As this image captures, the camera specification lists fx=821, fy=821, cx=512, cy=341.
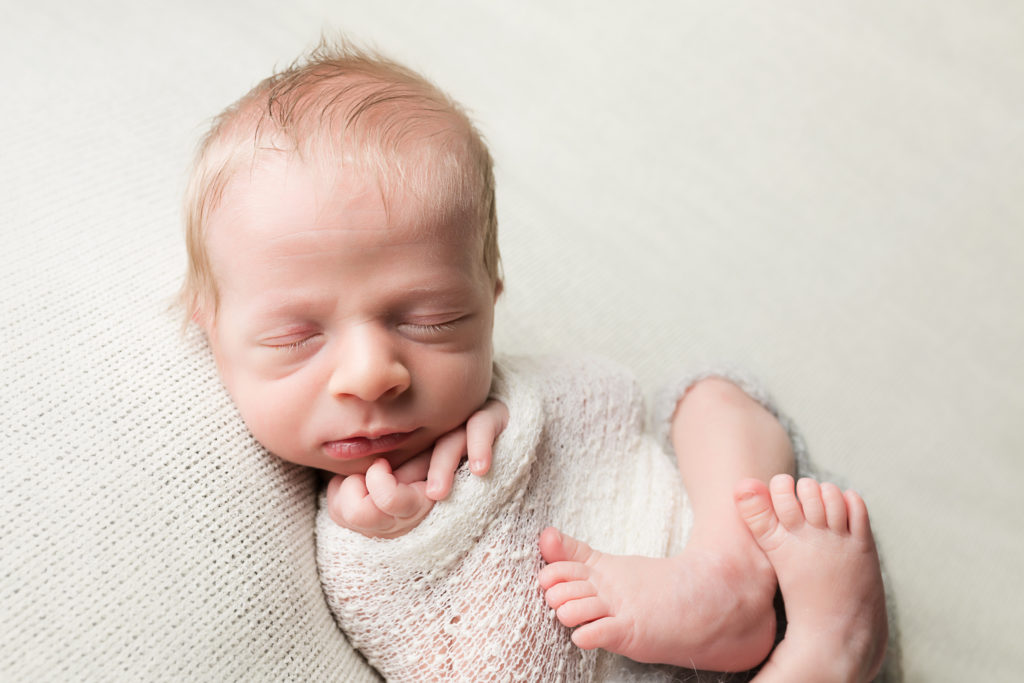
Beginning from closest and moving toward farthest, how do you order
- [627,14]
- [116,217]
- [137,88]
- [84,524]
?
[84,524], [116,217], [137,88], [627,14]

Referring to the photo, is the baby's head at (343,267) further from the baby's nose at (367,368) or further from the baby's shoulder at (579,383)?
the baby's shoulder at (579,383)

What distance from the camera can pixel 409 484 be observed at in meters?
0.88

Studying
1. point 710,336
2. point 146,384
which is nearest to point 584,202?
point 710,336

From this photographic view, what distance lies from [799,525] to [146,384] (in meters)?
0.71

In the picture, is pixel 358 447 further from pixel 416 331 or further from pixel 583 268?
pixel 583 268

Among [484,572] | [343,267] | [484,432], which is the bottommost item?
[484,572]

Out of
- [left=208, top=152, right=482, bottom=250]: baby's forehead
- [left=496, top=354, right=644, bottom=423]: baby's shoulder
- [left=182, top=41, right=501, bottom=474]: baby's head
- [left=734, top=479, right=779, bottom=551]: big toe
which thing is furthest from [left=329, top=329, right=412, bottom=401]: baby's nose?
[left=734, top=479, right=779, bottom=551]: big toe

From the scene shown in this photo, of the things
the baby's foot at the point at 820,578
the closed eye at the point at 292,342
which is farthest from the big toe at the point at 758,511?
the closed eye at the point at 292,342

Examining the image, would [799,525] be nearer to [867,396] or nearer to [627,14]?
[867,396]

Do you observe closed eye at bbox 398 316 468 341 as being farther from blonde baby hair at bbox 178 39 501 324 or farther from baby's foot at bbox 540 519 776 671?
baby's foot at bbox 540 519 776 671

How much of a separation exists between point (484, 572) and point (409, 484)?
12cm

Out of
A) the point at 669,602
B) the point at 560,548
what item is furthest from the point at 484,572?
the point at 669,602

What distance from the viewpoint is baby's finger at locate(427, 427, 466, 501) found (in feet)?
2.79

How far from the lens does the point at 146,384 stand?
0.85 m
